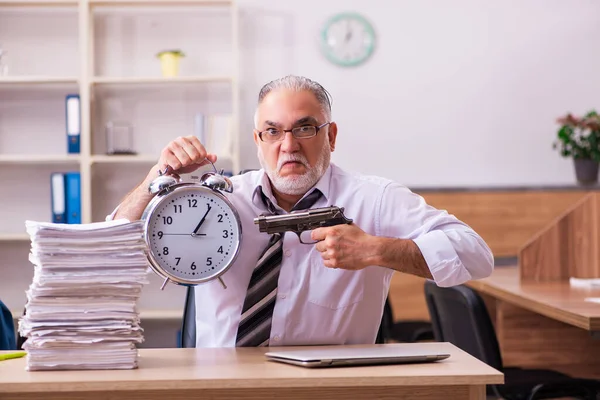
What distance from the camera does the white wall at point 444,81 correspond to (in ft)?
16.5

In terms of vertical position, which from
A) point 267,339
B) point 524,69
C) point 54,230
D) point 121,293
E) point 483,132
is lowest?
point 267,339

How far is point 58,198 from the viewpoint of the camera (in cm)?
466

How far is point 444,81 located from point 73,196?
221 cm

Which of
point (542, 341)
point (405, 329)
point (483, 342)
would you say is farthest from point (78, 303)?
point (405, 329)

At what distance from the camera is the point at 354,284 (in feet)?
6.93

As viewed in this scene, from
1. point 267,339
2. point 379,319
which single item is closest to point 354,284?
point 379,319

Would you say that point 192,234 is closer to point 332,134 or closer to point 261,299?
point 261,299

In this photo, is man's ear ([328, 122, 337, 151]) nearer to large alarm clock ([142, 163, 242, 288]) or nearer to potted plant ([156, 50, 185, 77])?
large alarm clock ([142, 163, 242, 288])

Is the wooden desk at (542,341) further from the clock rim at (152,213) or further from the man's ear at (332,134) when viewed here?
the clock rim at (152,213)

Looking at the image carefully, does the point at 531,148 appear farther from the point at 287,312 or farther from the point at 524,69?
the point at 287,312

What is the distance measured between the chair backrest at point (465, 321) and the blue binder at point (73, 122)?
2.43 metres

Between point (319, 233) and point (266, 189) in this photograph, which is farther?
point (266, 189)

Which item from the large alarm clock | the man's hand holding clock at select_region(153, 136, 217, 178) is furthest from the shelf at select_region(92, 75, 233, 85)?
the large alarm clock

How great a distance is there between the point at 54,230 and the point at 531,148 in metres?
3.99
